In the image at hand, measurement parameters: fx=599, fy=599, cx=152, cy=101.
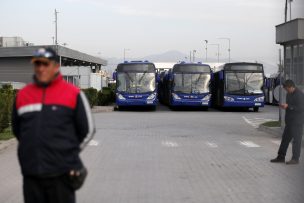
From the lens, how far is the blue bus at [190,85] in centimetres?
3612

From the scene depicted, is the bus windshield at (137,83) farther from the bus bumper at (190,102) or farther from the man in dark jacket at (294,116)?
the man in dark jacket at (294,116)

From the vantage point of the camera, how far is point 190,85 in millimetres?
36375

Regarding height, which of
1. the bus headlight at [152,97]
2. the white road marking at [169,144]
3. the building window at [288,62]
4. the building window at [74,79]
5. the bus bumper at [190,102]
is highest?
the building window at [288,62]

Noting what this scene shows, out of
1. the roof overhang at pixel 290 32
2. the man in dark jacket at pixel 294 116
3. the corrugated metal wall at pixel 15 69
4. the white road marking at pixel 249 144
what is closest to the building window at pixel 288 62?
the roof overhang at pixel 290 32

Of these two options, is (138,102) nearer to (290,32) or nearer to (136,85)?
(136,85)

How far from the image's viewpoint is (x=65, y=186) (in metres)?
4.77

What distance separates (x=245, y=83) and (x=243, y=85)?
0.17m

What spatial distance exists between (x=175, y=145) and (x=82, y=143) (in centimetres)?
1164

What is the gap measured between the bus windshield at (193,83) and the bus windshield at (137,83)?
160cm

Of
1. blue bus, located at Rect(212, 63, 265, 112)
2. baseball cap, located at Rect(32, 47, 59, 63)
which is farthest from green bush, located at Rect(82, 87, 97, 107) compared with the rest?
baseball cap, located at Rect(32, 47, 59, 63)

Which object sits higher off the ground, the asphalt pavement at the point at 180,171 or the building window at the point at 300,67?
the building window at the point at 300,67

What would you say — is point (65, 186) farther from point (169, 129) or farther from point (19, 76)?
point (19, 76)

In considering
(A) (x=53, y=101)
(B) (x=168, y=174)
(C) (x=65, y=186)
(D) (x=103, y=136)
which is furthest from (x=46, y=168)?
(D) (x=103, y=136)

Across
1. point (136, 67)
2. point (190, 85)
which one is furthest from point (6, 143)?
point (190, 85)
